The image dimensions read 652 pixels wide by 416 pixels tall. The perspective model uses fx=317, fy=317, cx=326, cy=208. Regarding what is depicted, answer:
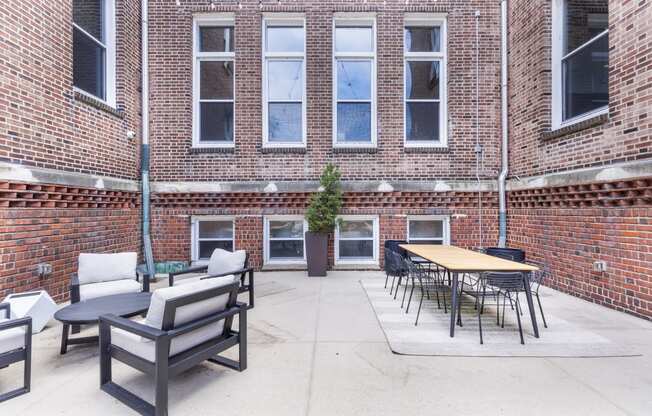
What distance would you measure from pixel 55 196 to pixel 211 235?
2880 millimetres

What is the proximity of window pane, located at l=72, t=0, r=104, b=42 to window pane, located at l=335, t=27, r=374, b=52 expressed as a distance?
4.57 meters

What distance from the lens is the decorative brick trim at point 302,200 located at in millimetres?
6734

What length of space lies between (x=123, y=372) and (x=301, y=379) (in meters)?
1.57

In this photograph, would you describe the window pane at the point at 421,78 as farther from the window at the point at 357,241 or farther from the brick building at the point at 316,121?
the window at the point at 357,241

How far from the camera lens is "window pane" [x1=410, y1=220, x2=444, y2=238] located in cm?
700

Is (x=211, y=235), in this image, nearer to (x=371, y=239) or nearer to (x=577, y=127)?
(x=371, y=239)

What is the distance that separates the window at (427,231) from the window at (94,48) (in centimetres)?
653

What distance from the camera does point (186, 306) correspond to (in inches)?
94.0

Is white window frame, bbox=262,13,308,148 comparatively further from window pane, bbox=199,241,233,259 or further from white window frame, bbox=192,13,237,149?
window pane, bbox=199,241,233,259

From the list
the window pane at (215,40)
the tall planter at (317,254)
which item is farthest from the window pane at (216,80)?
the tall planter at (317,254)

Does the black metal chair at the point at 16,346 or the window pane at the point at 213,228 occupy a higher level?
the window pane at the point at 213,228

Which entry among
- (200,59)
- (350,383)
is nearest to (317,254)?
(350,383)

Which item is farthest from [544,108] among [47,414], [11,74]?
[11,74]

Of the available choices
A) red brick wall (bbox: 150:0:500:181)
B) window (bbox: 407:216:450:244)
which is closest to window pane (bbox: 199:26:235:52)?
red brick wall (bbox: 150:0:500:181)
